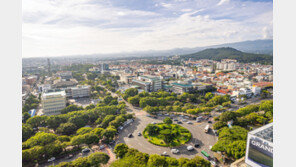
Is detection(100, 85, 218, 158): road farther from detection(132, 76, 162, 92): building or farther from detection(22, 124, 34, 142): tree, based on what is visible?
detection(132, 76, 162, 92): building

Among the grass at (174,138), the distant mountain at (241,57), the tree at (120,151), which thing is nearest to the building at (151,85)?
the grass at (174,138)

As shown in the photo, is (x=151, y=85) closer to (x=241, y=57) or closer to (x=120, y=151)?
(x=120, y=151)

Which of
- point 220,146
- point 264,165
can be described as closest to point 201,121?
point 220,146

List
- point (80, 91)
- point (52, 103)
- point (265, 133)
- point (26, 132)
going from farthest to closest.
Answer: point (80, 91)
point (52, 103)
point (26, 132)
point (265, 133)

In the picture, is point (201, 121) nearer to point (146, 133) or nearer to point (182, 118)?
point (182, 118)

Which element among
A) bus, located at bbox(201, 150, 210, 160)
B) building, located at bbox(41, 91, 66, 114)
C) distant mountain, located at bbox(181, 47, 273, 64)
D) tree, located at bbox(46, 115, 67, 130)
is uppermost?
distant mountain, located at bbox(181, 47, 273, 64)

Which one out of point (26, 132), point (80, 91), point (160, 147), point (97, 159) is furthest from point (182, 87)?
point (26, 132)

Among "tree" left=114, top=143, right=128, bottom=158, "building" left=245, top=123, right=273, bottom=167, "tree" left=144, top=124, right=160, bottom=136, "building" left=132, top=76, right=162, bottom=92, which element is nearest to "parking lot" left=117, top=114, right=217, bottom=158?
"tree" left=144, top=124, right=160, bottom=136

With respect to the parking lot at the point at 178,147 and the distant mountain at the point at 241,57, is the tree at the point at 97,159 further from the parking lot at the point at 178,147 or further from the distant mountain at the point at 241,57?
the distant mountain at the point at 241,57
